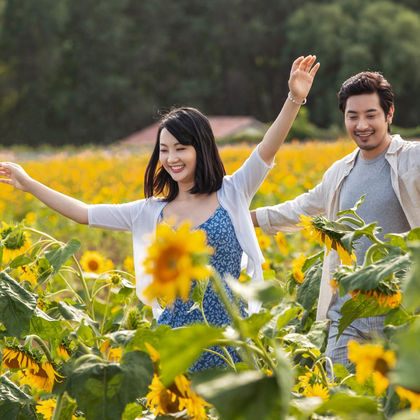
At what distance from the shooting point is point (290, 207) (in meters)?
2.07

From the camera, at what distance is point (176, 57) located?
38.0m

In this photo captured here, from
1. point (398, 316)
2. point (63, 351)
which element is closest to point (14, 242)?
point (63, 351)

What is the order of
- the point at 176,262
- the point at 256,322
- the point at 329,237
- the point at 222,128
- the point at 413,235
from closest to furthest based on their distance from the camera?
the point at 176,262
the point at 256,322
the point at 413,235
the point at 329,237
the point at 222,128

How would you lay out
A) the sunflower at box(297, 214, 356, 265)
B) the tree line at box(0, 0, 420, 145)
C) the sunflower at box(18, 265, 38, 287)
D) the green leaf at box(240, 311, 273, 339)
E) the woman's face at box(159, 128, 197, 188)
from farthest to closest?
the tree line at box(0, 0, 420, 145) → the woman's face at box(159, 128, 197, 188) → the sunflower at box(18, 265, 38, 287) → the sunflower at box(297, 214, 356, 265) → the green leaf at box(240, 311, 273, 339)

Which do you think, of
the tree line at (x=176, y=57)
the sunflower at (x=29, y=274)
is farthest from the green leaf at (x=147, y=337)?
the tree line at (x=176, y=57)

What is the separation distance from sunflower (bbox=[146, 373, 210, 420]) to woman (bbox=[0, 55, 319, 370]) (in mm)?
831

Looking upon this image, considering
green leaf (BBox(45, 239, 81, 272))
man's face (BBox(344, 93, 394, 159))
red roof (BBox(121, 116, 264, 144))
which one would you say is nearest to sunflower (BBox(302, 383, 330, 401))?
green leaf (BBox(45, 239, 81, 272))

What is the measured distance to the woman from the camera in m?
1.72

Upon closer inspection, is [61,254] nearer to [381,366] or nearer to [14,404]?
[14,404]

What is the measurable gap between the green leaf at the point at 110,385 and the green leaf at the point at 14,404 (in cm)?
29

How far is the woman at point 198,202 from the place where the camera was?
172 cm

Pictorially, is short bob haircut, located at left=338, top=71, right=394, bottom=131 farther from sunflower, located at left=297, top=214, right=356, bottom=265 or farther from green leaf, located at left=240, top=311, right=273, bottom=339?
green leaf, located at left=240, top=311, right=273, bottom=339

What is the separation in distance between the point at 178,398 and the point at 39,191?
1005mm

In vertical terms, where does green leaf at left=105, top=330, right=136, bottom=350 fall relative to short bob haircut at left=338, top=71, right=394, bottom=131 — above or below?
below
